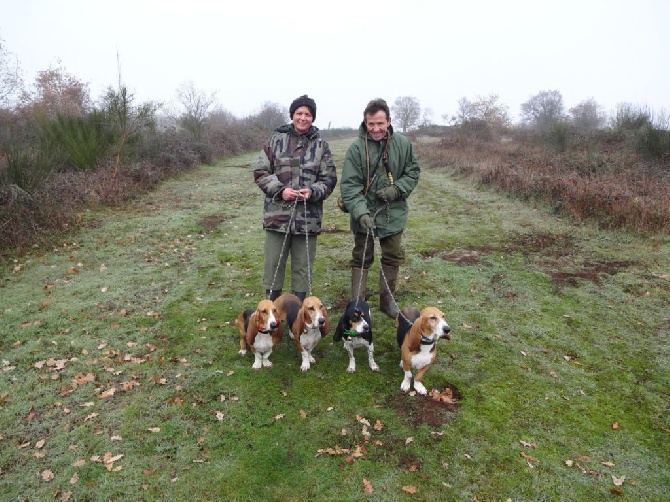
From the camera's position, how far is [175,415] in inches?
150

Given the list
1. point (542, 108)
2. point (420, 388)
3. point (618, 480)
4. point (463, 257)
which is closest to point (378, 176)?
point (420, 388)

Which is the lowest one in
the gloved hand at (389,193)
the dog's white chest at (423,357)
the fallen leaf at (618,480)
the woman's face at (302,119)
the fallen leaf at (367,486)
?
the fallen leaf at (618,480)

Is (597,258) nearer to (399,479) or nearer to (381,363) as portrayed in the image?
(381,363)

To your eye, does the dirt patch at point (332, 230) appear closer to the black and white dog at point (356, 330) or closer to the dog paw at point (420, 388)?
the black and white dog at point (356, 330)

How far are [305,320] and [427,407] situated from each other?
1.34 m

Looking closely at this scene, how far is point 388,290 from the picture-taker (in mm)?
5230

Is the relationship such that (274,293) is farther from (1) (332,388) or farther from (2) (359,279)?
(1) (332,388)

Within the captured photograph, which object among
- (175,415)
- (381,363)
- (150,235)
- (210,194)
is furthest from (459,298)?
(210,194)

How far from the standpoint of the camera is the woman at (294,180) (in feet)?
14.4

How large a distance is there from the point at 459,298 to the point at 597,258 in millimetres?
3400

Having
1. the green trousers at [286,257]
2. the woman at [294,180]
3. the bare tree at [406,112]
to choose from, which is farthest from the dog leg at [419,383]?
the bare tree at [406,112]

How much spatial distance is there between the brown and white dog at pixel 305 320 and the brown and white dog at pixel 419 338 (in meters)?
0.77

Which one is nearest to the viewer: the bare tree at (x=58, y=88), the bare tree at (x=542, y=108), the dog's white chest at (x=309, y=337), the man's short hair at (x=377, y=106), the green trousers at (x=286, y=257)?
the dog's white chest at (x=309, y=337)

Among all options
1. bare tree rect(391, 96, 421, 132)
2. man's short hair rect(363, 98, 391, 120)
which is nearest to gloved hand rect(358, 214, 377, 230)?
man's short hair rect(363, 98, 391, 120)
